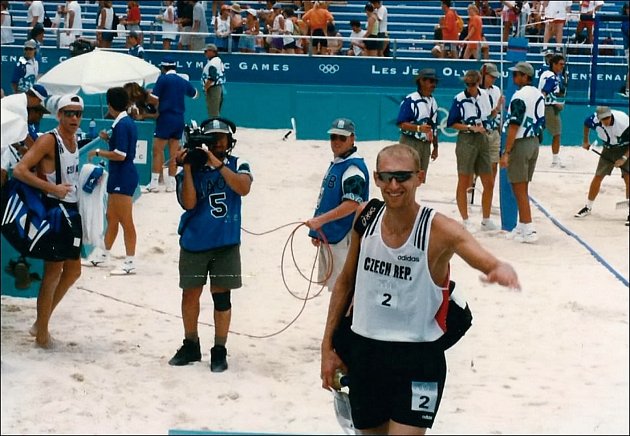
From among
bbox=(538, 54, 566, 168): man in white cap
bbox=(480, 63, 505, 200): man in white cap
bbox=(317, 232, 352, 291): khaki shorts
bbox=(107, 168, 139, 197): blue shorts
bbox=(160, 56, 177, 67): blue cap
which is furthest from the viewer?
bbox=(538, 54, 566, 168): man in white cap

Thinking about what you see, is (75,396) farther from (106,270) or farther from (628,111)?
(628,111)

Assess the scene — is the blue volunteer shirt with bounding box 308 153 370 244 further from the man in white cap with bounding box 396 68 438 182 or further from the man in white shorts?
the man in white shorts

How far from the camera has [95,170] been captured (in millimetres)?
6398

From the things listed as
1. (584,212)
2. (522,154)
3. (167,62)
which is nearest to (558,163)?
(584,212)

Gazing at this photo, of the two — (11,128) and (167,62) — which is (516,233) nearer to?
(167,62)

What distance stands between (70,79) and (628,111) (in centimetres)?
A: 656

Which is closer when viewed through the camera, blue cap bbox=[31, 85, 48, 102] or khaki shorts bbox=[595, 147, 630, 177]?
blue cap bbox=[31, 85, 48, 102]

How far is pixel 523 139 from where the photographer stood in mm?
9625

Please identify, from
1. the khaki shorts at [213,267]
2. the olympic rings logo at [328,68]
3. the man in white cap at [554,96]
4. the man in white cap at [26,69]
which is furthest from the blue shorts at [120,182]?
the olympic rings logo at [328,68]

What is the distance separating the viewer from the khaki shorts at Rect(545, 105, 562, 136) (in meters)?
13.3

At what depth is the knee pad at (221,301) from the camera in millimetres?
6367

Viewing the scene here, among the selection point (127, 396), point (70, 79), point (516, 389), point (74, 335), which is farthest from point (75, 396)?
point (70, 79)

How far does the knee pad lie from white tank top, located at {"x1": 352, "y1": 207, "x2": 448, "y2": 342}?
242 cm

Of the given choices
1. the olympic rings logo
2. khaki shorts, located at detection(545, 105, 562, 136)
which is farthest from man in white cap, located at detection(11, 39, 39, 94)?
khaki shorts, located at detection(545, 105, 562, 136)
